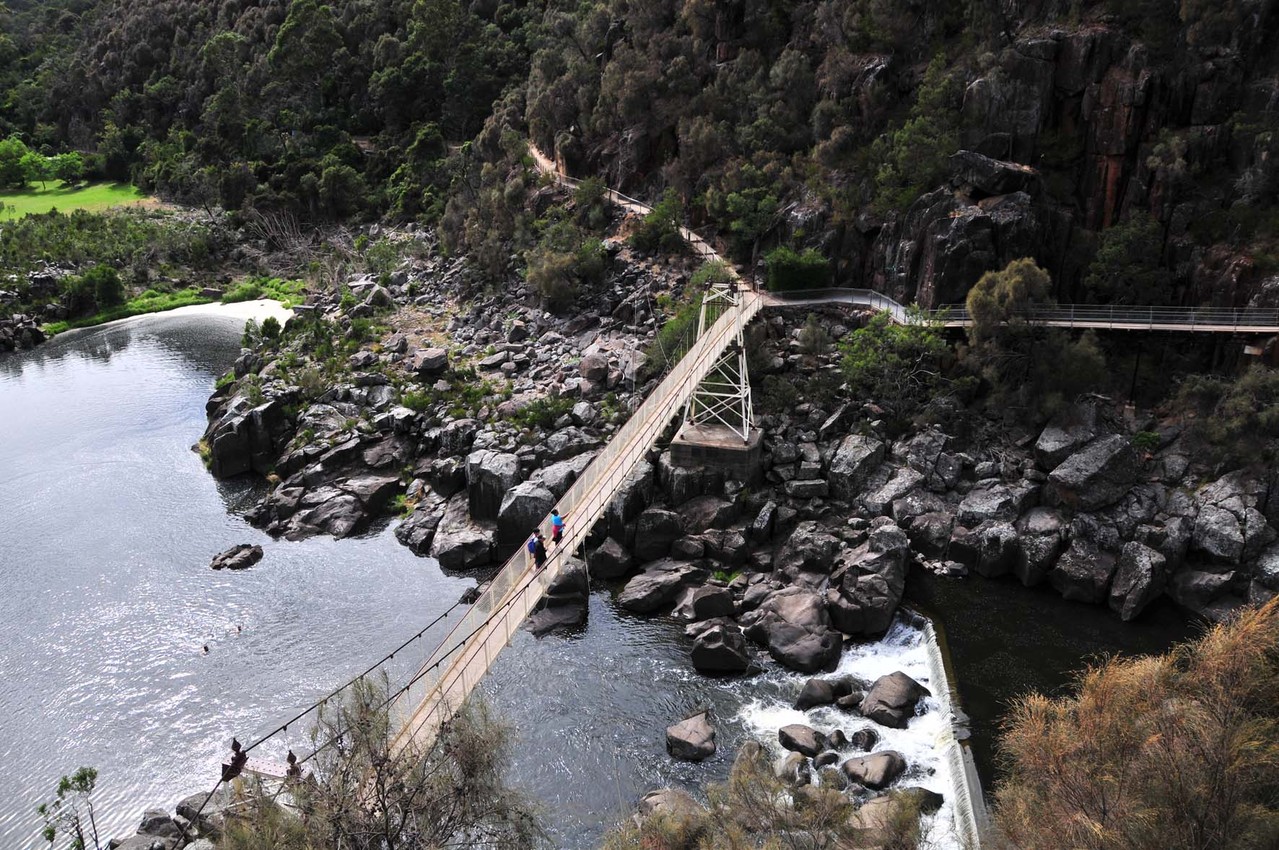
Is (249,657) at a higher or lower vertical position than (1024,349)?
lower

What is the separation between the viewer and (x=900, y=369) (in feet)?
126

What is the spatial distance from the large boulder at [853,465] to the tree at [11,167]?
105 meters

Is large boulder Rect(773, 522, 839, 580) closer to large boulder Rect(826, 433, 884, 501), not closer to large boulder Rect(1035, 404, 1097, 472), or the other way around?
large boulder Rect(826, 433, 884, 501)

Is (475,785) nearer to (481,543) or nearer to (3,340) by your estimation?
(481,543)

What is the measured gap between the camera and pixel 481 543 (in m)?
35.2

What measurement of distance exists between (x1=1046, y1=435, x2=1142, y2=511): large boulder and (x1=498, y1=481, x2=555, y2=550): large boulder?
19.1m

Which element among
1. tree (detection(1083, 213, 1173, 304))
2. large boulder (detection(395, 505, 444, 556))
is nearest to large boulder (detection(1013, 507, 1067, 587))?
tree (detection(1083, 213, 1173, 304))

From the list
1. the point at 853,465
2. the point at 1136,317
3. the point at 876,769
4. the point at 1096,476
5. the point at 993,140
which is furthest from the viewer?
the point at 993,140

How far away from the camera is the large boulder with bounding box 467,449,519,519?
36.9m

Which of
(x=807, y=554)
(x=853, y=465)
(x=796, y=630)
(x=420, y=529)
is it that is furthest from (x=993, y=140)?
(x=420, y=529)

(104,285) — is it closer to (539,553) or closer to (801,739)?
(539,553)

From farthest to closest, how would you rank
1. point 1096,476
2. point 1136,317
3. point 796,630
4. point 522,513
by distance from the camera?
1. point 1136,317
2. point 522,513
3. point 1096,476
4. point 796,630

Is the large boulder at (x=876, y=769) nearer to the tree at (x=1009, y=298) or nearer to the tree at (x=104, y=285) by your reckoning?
the tree at (x=1009, y=298)

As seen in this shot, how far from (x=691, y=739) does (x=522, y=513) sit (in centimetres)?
1335
